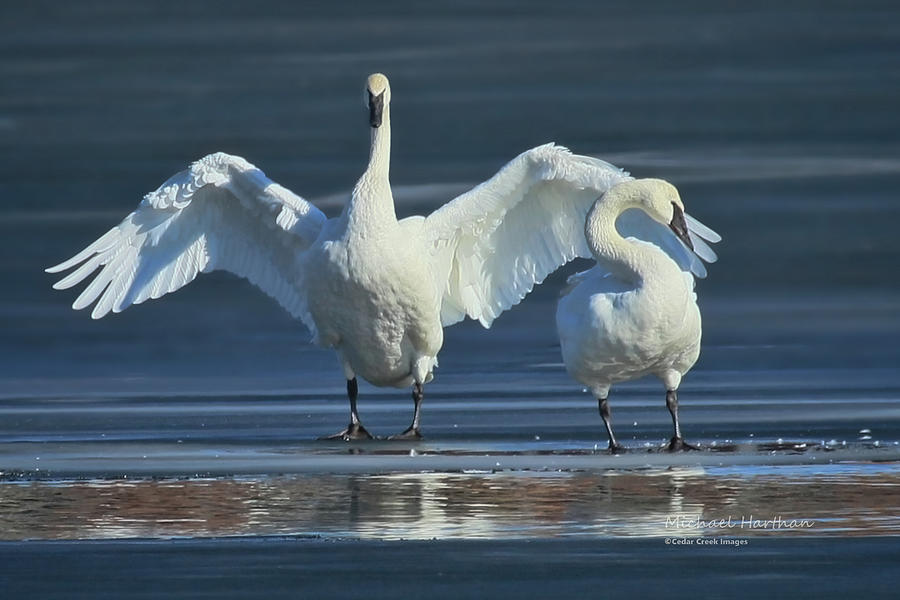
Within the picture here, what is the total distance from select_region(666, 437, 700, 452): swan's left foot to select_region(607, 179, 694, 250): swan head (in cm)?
135

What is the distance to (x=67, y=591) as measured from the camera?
722cm

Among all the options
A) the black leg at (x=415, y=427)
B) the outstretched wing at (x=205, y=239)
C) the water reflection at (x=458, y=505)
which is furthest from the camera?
the outstretched wing at (x=205, y=239)

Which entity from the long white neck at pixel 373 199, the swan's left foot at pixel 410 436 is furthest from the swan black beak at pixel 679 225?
the swan's left foot at pixel 410 436

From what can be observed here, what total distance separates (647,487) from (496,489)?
0.61m

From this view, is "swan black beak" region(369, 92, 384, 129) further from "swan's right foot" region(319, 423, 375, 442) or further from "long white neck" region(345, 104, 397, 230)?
"swan's right foot" region(319, 423, 375, 442)

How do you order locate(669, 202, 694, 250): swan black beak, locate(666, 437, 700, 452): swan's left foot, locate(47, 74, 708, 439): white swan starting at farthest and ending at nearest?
locate(47, 74, 708, 439): white swan
locate(669, 202, 694, 250): swan black beak
locate(666, 437, 700, 452): swan's left foot

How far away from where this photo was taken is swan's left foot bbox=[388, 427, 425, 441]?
12.0m

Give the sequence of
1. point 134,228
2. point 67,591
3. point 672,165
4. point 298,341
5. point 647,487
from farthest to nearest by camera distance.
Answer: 1. point 672,165
2. point 298,341
3. point 134,228
4. point 647,487
5. point 67,591

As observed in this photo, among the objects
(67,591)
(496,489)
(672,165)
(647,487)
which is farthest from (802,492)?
(672,165)

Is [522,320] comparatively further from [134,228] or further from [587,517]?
[587,517]

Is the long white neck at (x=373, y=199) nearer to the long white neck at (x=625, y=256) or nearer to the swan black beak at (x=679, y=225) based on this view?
the long white neck at (x=625, y=256)

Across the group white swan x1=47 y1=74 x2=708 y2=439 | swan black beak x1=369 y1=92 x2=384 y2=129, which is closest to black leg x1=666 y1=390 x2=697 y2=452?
white swan x1=47 y1=74 x2=708 y2=439

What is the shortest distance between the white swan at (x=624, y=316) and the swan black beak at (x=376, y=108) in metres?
1.52

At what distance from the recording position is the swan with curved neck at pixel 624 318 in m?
11.1
